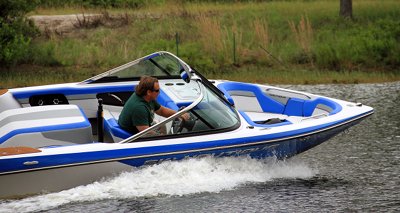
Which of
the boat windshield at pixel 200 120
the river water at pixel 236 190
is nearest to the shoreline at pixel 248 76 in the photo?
the river water at pixel 236 190

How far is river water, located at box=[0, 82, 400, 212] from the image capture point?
1012 cm

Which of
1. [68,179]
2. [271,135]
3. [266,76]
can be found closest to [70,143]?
[68,179]

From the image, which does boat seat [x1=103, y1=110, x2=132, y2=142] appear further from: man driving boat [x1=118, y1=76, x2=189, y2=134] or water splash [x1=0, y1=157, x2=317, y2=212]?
water splash [x1=0, y1=157, x2=317, y2=212]

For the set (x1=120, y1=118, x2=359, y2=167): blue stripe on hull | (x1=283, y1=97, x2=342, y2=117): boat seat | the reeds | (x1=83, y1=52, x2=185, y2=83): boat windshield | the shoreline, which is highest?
(x1=83, y1=52, x2=185, y2=83): boat windshield

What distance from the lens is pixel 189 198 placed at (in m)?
10.4

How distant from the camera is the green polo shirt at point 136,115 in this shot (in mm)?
10656

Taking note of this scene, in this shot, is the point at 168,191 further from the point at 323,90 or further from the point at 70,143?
the point at 323,90

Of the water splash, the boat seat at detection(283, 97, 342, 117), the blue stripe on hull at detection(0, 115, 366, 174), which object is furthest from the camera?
the boat seat at detection(283, 97, 342, 117)

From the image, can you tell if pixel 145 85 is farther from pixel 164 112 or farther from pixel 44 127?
pixel 44 127

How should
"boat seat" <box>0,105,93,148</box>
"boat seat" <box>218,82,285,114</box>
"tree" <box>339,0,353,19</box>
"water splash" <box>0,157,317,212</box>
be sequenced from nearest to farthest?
"water splash" <box>0,157,317,212</box>, "boat seat" <box>0,105,93,148</box>, "boat seat" <box>218,82,285,114</box>, "tree" <box>339,0,353,19</box>

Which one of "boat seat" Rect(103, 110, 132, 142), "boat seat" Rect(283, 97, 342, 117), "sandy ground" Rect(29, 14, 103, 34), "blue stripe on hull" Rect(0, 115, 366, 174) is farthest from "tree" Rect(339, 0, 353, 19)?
"boat seat" Rect(103, 110, 132, 142)

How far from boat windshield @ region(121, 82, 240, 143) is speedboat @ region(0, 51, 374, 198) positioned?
0.01 metres

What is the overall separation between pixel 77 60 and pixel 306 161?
11.2m

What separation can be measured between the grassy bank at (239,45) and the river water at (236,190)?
9072 millimetres
